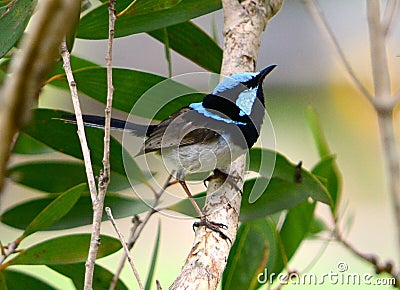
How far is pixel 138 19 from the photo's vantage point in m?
A: 1.48

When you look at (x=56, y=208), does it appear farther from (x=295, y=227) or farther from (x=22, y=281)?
(x=295, y=227)

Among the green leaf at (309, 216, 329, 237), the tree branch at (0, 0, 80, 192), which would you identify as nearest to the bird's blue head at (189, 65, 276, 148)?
the green leaf at (309, 216, 329, 237)

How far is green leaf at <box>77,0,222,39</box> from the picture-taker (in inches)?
58.2

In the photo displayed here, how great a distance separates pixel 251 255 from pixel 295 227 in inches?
6.7

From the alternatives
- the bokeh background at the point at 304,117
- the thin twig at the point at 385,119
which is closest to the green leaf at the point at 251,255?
the thin twig at the point at 385,119

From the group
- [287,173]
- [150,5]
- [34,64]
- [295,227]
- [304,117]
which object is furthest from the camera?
[304,117]

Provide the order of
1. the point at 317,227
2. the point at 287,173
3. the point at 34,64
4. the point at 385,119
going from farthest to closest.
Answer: the point at 317,227 → the point at 287,173 → the point at 385,119 → the point at 34,64

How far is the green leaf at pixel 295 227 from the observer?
159 cm

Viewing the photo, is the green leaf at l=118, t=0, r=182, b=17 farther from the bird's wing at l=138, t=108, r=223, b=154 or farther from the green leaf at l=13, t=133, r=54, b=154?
the green leaf at l=13, t=133, r=54, b=154

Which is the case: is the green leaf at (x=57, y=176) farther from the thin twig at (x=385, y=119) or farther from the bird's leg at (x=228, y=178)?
the thin twig at (x=385, y=119)

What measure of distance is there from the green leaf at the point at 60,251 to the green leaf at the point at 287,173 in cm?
37

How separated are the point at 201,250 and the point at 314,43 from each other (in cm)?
459

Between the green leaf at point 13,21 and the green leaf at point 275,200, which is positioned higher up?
the green leaf at point 13,21

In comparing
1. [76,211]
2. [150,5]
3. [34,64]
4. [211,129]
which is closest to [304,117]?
[211,129]
